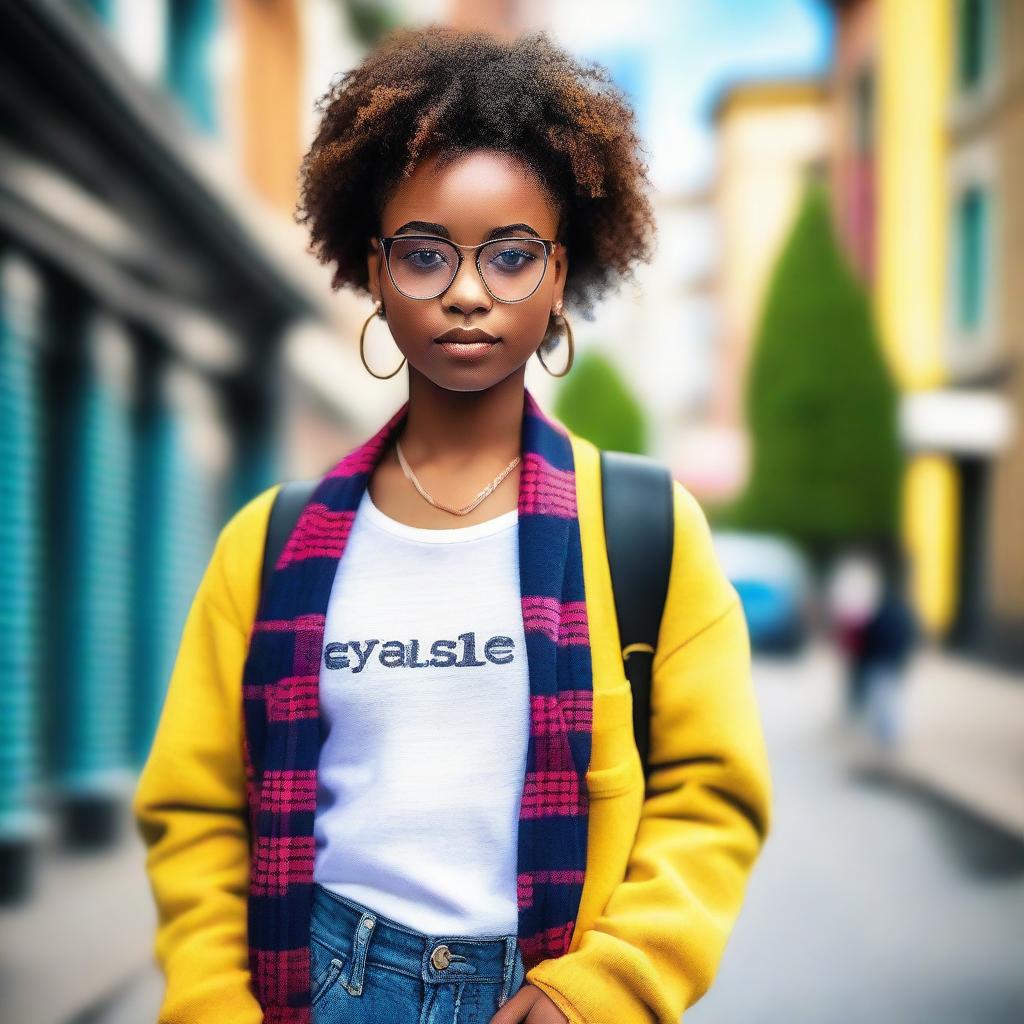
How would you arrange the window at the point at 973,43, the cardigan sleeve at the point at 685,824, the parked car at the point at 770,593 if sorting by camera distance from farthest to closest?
the window at the point at 973,43
the parked car at the point at 770,593
the cardigan sleeve at the point at 685,824

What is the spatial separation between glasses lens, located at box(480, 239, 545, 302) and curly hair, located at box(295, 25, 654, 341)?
0.10 meters

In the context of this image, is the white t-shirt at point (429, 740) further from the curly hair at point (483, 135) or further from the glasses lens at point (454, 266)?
the curly hair at point (483, 135)

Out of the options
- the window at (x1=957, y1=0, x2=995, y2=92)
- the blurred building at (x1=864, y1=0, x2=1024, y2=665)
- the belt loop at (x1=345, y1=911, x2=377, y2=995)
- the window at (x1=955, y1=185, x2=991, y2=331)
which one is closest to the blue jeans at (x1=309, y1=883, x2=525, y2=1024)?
the belt loop at (x1=345, y1=911, x2=377, y2=995)

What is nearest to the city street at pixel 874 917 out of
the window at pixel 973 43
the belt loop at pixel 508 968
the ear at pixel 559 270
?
the belt loop at pixel 508 968

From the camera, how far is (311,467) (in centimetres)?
1594

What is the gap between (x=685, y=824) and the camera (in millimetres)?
1775

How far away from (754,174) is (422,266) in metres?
42.2

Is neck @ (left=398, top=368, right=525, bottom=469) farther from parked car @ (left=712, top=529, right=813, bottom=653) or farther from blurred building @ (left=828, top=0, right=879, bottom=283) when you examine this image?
blurred building @ (left=828, top=0, right=879, bottom=283)

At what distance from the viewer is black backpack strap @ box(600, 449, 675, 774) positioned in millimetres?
1813

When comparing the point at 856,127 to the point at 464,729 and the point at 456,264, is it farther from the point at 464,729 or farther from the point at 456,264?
the point at 464,729

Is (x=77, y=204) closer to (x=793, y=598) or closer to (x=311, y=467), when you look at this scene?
(x=311, y=467)

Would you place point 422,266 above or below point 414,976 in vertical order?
above

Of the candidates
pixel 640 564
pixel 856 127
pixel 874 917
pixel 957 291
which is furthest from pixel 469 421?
pixel 856 127

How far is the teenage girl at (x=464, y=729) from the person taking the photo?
1.73 meters
